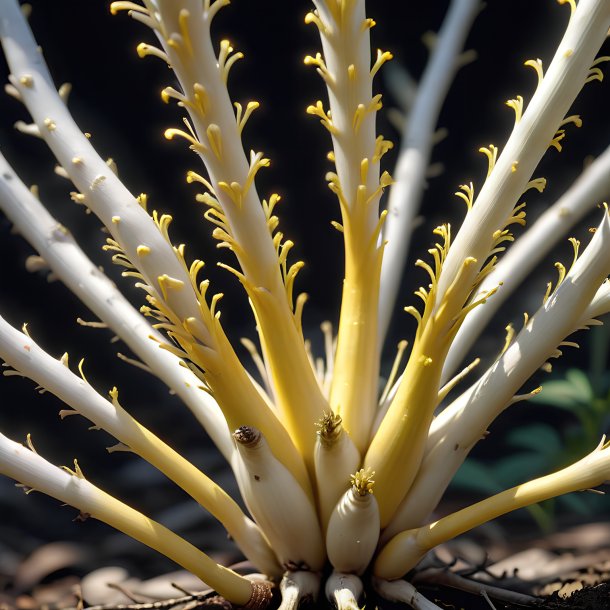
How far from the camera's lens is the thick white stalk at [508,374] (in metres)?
0.54

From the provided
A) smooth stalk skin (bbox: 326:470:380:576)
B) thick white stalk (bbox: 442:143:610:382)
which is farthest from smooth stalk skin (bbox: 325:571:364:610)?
thick white stalk (bbox: 442:143:610:382)

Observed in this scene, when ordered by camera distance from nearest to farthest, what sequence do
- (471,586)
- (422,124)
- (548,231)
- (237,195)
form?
1. (237,195)
2. (471,586)
3. (548,231)
4. (422,124)

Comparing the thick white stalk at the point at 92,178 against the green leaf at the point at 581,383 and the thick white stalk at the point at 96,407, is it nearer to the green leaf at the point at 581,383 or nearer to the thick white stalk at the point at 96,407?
the thick white stalk at the point at 96,407

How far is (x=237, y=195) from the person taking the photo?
0.51m

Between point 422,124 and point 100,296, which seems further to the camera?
point 422,124

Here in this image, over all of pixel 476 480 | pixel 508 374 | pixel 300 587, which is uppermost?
pixel 508 374

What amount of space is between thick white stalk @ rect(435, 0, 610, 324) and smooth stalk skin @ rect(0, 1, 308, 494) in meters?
0.15

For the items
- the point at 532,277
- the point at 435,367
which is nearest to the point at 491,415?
the point at 435,367

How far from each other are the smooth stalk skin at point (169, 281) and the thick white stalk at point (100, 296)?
0.10 meters

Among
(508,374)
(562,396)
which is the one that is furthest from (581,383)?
(508,374)

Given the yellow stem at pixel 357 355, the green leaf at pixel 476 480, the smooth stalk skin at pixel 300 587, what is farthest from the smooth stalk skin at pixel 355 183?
the green leaf at pixel 476 480

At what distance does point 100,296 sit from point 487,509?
0.37 meters

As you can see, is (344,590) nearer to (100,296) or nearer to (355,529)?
(355,529)

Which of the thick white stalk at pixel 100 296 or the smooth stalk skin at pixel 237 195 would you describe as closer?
the smooth stalk skin at pixel 237 195
